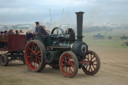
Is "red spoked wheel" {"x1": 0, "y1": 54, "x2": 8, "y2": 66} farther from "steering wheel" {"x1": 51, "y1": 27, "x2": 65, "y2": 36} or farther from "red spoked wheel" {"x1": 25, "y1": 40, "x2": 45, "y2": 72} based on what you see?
"steering wheel" {"x1": 51, "y1": 27, "x2": 65, "y2": 36}

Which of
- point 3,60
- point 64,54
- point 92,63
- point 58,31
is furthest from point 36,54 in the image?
point 3,60

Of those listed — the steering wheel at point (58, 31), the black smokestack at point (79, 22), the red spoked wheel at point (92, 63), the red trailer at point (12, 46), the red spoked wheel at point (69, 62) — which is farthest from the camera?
the red trailer at point (12, 46)

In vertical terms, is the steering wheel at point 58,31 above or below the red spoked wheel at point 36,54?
above

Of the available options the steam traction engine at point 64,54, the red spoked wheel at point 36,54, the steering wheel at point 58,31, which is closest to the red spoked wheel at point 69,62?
the steam traction engine at point 64,54

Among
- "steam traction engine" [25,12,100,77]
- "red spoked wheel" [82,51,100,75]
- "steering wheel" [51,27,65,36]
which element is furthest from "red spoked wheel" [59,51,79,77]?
"steering wheel" [51,27,65,36]

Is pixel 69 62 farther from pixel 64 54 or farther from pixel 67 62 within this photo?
pixel 64 54

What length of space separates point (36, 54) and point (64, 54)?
5.06 feet

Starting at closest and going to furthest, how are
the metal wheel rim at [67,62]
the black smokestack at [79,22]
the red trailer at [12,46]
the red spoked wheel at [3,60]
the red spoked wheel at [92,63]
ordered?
the metal wheel rim at [67,62]
the black smokestack at [79,22]
the red spoked wheel at [92,63]
the red spoked wheel at [3,60]
the red trailer at [12,46]

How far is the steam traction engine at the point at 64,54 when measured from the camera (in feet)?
25.0

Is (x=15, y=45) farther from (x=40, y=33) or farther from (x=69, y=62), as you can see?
(x=69, y=62)

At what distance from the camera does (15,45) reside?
10.6 meters

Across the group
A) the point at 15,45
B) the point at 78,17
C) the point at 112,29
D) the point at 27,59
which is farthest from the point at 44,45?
the point at 112,29

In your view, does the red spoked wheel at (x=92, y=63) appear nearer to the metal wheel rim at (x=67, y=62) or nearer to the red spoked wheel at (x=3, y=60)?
the metal wheel rim at (x=67, y=62)

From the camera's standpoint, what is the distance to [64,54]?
7.64 m
